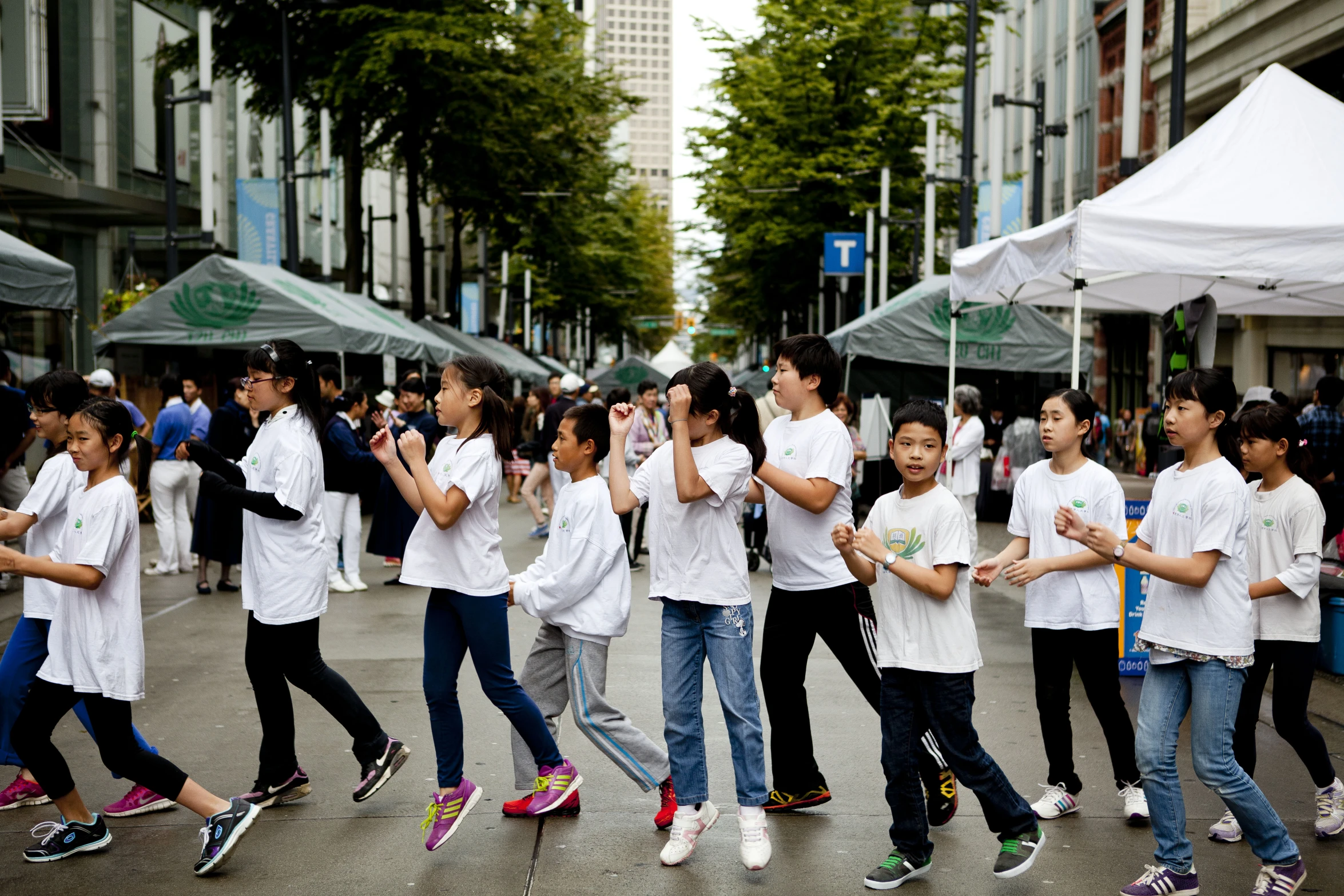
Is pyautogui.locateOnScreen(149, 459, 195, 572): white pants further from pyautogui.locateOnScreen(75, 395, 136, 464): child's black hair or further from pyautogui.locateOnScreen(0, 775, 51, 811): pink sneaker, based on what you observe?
pyautogui.locateOnScreen(75, 395, 136, 464): child's black hair

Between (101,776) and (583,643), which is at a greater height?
(583,643)

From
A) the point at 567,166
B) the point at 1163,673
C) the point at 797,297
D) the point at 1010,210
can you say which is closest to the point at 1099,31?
the point at 797,297

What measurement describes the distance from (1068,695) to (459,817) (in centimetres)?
246

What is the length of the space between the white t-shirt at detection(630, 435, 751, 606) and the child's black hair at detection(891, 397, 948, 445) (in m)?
0.60

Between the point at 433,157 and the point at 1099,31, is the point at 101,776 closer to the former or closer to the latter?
the point at 433,157

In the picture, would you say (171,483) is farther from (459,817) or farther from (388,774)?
(459,817)

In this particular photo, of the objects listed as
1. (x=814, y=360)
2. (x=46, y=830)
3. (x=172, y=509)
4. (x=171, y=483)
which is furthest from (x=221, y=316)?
(x=814, y=360)

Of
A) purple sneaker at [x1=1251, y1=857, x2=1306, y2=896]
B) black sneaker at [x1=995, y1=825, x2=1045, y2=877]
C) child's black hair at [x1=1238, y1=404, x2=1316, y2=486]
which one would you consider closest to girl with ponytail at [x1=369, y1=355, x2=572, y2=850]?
black sneaker at [x1=995, y1=825, x2=1045, y2=877]

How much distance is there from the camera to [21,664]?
5438 millimetres

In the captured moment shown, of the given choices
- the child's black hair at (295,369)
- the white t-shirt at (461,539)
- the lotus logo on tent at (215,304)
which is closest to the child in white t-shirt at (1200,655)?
the white t-shirt at (461,539)

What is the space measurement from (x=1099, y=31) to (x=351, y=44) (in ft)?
73.3

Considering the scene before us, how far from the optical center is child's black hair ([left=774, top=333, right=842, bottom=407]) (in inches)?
207

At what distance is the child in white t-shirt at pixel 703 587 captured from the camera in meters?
4.93

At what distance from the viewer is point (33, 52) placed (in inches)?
→ 546
